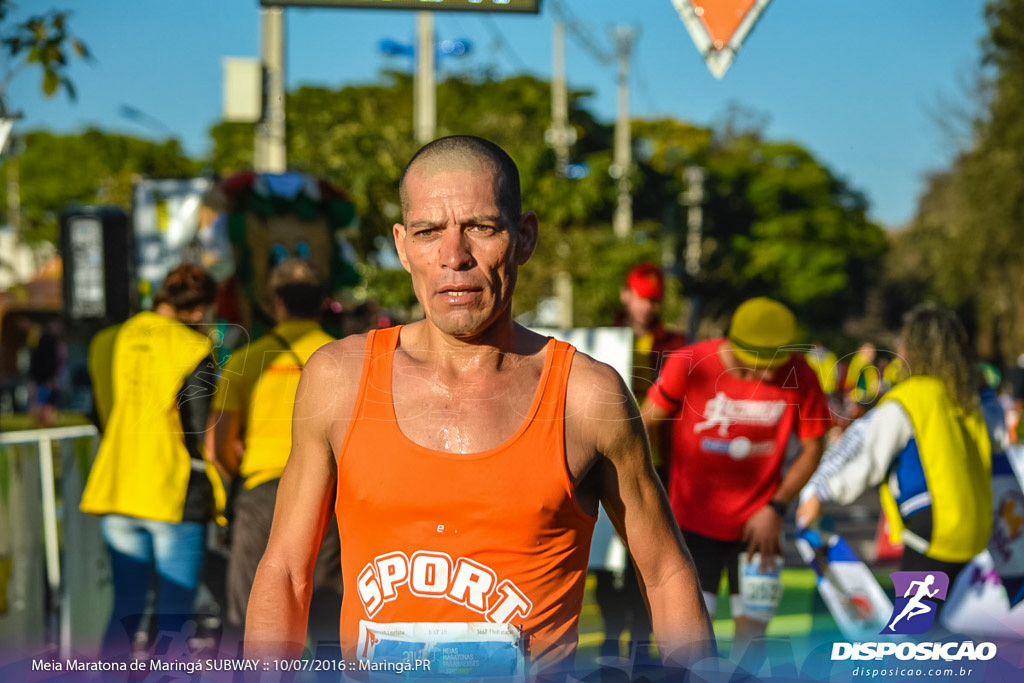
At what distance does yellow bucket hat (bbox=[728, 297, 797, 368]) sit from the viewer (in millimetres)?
4164

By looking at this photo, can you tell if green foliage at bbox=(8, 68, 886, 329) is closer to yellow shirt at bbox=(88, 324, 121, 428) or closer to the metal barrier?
yellow shirt at bbox=(88, 324, 121, 428)

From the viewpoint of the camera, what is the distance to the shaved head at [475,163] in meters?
2.27

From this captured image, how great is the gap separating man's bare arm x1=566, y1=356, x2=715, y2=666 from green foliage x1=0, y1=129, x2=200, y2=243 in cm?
2386

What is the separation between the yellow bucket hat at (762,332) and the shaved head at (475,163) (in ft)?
6.63

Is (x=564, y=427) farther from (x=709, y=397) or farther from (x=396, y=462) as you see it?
(x=709, y=397)

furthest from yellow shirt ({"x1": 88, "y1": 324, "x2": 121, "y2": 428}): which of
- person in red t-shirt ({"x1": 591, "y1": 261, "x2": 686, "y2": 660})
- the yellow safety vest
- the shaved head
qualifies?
the yellow safety vest

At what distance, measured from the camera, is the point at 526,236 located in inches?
92.3

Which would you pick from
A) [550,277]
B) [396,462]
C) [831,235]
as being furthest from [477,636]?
[831,235]

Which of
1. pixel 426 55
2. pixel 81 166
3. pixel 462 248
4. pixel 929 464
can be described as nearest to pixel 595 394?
pixel 462 248

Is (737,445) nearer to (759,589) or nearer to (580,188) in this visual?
(759,589)

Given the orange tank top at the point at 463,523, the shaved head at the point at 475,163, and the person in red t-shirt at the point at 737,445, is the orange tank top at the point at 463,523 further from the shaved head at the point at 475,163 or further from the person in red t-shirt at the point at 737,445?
the person in red t-shirt at the point at 737,445

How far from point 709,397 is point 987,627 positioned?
4.13 ft

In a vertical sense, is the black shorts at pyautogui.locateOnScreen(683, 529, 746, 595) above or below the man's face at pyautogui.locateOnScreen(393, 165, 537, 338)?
below

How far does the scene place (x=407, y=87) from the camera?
3506 centimetres
